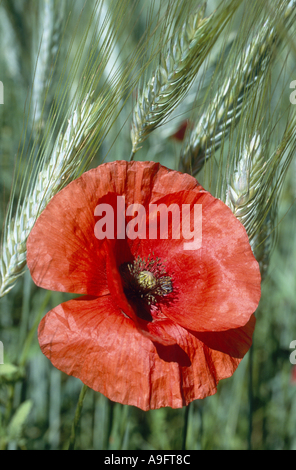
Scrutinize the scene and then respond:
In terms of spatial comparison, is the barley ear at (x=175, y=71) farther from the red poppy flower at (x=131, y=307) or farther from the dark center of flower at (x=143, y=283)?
the dark center of flower at (x=143, y=283)

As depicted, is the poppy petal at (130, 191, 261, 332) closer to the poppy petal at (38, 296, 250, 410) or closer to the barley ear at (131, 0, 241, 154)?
the poppy petal at (38, 296, 250, 410)

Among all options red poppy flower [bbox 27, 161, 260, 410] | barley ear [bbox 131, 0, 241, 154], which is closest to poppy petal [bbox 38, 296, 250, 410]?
red poppy flower [bbox 27, 161, 260, 410]

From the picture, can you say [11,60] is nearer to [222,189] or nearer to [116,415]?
[222,189]

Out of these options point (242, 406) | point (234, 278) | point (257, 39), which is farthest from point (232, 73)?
point (242, 406)

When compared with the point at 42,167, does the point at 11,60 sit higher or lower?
higher

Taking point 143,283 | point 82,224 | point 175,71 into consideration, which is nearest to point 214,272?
point 143,283

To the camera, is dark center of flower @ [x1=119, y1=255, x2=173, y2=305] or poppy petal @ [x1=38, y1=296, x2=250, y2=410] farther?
dark center of flower @ [x1=119, y1=255, x2=173, y2=305]

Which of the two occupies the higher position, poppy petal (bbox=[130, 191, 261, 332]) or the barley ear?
the barley ear

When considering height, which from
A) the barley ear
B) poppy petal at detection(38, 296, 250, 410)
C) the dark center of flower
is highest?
the barley ear
